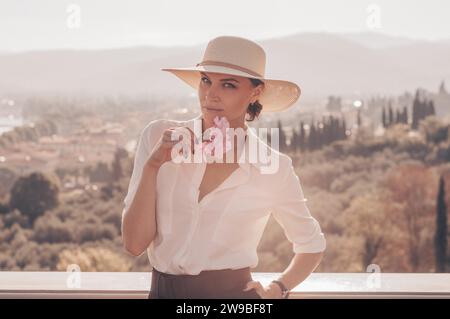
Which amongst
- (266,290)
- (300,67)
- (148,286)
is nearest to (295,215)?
(266,290)

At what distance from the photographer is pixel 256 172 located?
124cm

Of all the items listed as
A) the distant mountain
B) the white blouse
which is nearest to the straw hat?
the white blouse

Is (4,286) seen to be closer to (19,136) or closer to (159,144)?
(159,144)

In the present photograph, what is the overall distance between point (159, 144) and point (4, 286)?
0.75 m

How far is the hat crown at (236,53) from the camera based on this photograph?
4.05 feet

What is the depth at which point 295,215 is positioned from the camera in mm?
1269

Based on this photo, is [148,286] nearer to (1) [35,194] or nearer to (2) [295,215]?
(2) [295,215]

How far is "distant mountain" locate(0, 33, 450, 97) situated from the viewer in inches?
372

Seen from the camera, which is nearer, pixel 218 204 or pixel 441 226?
pixel 218 204

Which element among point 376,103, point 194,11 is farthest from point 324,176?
point 194,11

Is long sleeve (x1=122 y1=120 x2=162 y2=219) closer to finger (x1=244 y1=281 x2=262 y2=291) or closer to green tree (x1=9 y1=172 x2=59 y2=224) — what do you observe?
finger (x1=244 y1=281 x2=262 y2=291)

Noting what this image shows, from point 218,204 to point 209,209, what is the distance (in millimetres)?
20

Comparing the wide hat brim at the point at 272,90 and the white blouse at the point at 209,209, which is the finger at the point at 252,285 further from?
the wide hat brim at the point at 272,90

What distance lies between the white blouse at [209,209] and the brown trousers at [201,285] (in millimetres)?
12
